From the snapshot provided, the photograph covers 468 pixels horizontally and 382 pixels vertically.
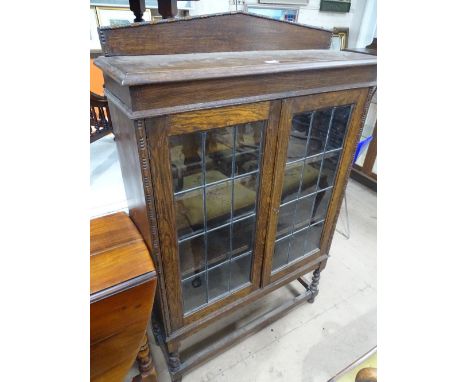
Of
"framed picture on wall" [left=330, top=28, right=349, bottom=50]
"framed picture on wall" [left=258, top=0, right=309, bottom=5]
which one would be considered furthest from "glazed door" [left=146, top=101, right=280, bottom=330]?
"framed picture on wall" [left=330, top=28, right=349, bottom=50]

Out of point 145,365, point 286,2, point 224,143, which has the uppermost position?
point 286,2

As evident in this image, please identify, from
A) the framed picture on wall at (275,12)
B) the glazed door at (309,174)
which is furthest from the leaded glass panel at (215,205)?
the framed picture on wall at (275,12)

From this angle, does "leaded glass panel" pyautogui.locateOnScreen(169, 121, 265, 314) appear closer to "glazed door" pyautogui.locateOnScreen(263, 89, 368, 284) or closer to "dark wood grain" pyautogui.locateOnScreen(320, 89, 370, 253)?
"glazed door" pyautogui.locateOnScreen(263, 89, 368, 284)

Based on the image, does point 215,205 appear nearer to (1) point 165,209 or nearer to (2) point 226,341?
(1) point 165,209

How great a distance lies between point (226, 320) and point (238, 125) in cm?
125

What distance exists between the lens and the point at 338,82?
0.95m

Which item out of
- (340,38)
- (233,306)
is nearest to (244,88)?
(233,306)

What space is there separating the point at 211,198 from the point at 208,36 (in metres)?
0.54

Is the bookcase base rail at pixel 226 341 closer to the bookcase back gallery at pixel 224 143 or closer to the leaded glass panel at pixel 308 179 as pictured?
the bookcase back gallery at pixel 224 143

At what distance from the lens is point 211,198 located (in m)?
0.94

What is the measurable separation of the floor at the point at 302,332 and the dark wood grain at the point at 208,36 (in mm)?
821
